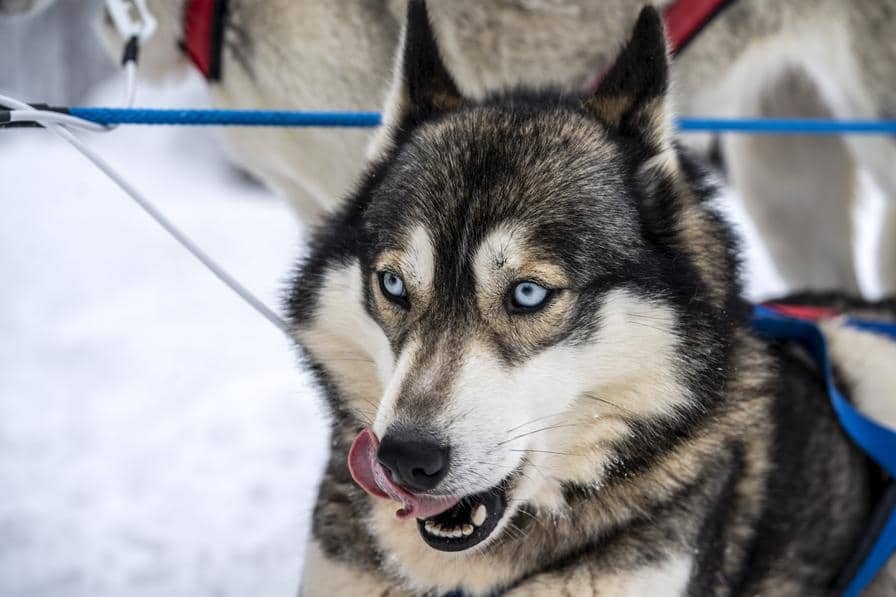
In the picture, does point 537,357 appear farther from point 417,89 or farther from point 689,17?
point 689,17

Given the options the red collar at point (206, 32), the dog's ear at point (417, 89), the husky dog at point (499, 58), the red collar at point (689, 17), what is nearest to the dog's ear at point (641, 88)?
the dog's ear at point (417, 89)

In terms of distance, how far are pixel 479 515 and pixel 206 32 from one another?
6.59 feet

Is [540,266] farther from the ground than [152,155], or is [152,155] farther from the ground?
[540,266]

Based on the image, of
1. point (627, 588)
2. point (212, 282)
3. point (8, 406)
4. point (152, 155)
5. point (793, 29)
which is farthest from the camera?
point (152, 155)

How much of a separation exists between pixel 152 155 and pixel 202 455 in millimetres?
7236

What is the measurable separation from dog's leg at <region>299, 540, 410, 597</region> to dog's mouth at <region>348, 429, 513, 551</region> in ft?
1.03

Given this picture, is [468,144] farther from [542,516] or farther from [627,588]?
[627,588]

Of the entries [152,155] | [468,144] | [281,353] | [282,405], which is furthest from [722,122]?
[152,155]

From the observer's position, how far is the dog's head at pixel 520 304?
1550 millimetres

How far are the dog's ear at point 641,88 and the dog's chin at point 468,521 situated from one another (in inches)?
30.0

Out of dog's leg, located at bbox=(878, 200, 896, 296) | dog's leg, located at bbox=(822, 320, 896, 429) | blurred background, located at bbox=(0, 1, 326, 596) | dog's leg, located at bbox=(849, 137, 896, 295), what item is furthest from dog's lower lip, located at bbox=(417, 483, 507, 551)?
dog's leg, located at bbox=(878, 200, 896, 296)

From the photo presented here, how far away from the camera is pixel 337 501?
2.05 m

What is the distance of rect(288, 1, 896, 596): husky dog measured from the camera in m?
1.60

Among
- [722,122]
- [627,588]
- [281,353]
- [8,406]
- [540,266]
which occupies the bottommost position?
[8,406]
